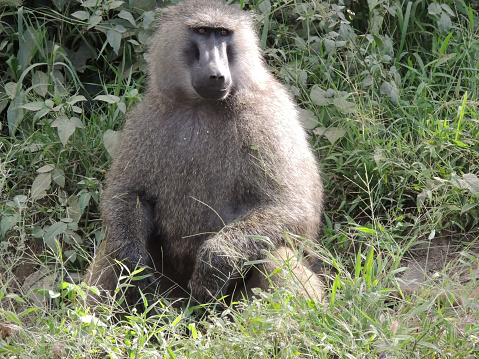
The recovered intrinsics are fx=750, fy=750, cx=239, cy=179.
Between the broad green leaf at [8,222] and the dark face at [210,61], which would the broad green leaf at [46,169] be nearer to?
the broad green leaf at [8,222]

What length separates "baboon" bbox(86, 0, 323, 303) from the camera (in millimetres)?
3318

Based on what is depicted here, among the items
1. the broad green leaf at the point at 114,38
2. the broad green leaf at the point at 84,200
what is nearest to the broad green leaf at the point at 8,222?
the broad green leaf at the point at 84,200

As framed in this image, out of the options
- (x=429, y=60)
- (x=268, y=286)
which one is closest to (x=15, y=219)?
(x=268, y=286)

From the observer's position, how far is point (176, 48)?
140 inches

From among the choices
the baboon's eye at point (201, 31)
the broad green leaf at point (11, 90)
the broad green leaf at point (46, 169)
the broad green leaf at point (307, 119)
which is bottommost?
the broad green leaf at point (46, 169)

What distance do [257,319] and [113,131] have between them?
6.25 ft

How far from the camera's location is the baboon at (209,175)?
332 centimetres

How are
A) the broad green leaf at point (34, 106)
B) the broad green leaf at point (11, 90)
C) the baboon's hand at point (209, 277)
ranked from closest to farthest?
the baboon's hand at point (209, 277) → the broad green leaf at point (34, 106) → the broad green leaf at point (11, 90)

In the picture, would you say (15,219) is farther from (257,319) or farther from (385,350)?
(385,350)

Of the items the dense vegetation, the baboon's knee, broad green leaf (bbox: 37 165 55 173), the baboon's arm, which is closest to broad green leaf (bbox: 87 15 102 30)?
the dense vegetation

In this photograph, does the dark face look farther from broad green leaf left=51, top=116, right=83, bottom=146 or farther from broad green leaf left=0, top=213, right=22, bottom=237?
broad green leaf left=0, top=213, right=22, bottom=237

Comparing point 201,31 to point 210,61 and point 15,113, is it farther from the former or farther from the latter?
point 15,113

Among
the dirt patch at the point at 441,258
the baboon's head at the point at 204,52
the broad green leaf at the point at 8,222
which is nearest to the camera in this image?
the baboon's head at the point at 204,52

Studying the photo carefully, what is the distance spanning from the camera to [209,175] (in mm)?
3412
